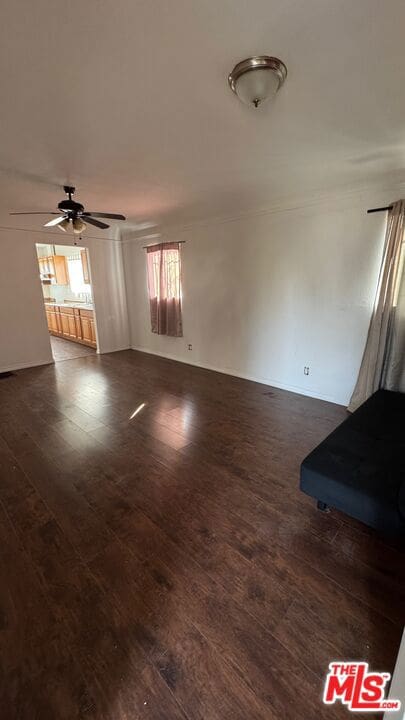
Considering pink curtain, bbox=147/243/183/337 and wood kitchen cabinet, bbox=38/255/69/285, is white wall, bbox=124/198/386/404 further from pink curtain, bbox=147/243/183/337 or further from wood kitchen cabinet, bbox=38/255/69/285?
wood kitchen cabinet, bbox=38/255/69/285

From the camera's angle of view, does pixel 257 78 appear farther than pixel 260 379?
No

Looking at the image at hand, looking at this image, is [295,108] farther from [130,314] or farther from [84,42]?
[130,314]

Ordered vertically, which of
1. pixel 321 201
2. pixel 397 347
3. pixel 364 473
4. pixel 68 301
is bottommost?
pixel 364 473

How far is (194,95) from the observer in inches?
65.4

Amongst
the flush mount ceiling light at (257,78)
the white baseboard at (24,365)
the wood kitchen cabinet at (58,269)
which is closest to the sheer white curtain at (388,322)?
the flush mount ceiling light at (257,78)

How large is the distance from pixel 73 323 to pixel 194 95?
604 centimetres

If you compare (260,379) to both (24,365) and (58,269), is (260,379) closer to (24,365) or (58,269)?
(24,365)

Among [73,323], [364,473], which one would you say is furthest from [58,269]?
[364,473]

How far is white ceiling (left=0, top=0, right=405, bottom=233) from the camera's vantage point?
1.19m

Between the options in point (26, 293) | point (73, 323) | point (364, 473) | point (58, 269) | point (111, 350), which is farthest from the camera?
point (58, 269)

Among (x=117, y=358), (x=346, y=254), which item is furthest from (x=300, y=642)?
(x=117, y=358)

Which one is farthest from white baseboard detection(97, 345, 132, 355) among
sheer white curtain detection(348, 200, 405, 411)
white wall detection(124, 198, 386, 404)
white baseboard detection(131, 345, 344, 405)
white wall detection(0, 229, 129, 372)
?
sheer white curtain detection(348, 200, 405, 411)

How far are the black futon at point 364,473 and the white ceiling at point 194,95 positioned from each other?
208 centimetres

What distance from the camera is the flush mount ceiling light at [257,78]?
142 cm
